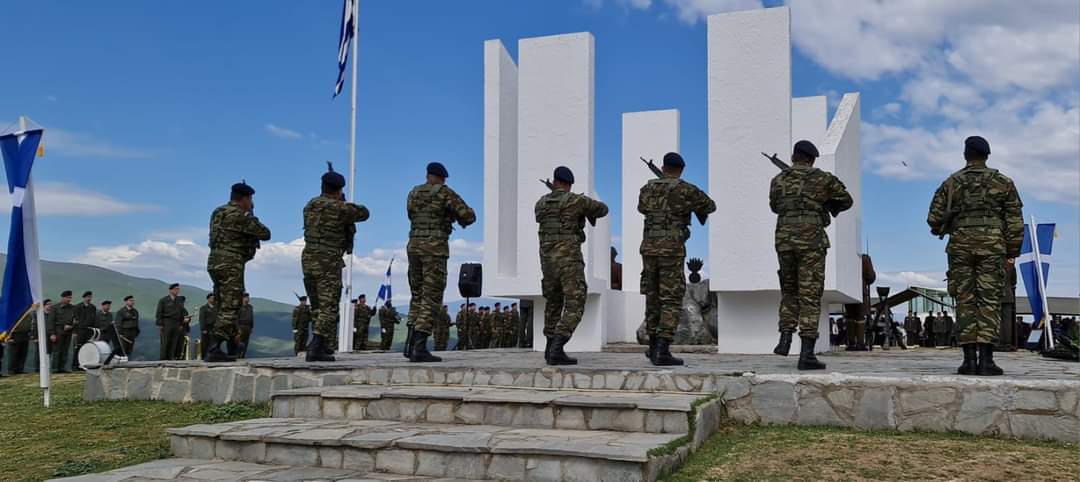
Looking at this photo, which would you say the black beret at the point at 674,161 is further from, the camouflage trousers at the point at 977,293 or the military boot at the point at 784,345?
the camouflage trousers at the point at 977,293

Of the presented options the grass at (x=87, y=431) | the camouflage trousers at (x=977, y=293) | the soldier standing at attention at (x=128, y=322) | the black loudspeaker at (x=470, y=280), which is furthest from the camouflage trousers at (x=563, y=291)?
the soldier standing at attention at (x=128, y=322)

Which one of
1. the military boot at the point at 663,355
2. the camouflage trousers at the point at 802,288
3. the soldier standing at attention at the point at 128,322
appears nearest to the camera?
the camouflage trousers at the point at 802,288

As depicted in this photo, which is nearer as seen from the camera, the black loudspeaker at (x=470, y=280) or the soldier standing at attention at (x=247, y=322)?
the black loudspeaker at (x=470, y=280)

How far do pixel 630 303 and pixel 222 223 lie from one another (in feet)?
28.4

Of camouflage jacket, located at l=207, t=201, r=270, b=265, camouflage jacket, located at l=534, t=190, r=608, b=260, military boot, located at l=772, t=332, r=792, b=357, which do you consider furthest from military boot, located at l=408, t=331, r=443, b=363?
military boot, located at l=772, t=332, r=792, b=357

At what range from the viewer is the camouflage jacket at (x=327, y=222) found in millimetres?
8648

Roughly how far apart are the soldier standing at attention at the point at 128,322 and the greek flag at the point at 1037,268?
17.7m

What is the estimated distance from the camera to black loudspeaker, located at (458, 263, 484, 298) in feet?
48.0

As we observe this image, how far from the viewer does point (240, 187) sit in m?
9.13

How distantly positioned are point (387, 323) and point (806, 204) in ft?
55.8

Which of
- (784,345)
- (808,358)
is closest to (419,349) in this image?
(784,345)

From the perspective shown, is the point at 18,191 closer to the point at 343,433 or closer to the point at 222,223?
the point at 222,223

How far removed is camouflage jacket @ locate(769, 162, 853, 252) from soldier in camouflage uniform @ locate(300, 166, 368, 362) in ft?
14.6

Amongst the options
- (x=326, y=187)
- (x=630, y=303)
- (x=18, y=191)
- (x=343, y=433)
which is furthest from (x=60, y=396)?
(x=630, y=303)
